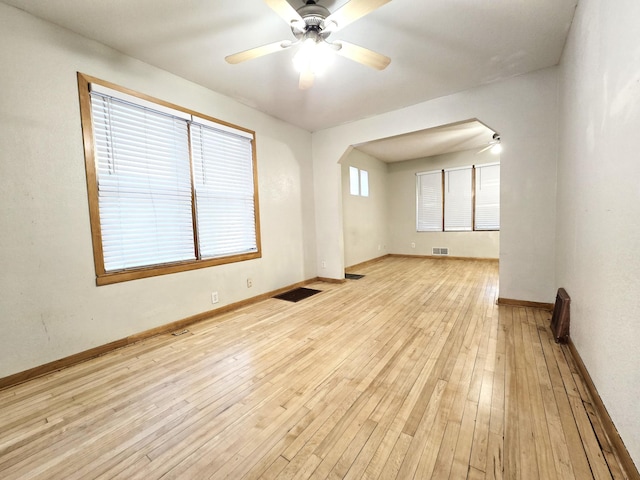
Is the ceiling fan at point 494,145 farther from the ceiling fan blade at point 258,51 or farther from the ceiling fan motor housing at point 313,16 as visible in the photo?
the ceiling fan blade at point 258,51

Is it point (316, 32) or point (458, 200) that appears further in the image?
point (458, 200)

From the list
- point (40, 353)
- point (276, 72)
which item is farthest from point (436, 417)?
point (276, 72)

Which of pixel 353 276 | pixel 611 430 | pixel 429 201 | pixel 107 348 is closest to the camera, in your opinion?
pixel 611 430

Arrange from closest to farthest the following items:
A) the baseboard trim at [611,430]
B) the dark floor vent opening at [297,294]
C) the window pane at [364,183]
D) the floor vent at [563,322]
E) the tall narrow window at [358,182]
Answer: the baseboard trim at [611,430], the floor vent at [563,322], the dark floor vent opening at [297,294], the tall narrow window at [358,182], the window pane at [364,183]

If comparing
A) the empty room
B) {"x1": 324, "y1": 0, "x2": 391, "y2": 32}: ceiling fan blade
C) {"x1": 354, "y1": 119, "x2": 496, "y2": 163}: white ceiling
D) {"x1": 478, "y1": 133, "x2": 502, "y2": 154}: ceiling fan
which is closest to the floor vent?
the empty room

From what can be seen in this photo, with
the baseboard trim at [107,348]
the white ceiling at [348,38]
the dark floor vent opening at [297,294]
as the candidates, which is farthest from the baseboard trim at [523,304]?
the baseboard trim at [107,348]

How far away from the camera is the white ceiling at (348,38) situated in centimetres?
191

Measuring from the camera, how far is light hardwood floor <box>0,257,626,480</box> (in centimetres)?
115

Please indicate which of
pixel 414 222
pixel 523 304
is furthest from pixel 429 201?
pixel 523 304

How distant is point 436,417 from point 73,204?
3105 millimetres

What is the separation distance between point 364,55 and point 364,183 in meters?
4.40

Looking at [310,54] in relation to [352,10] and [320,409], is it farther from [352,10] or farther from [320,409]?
[320,409]

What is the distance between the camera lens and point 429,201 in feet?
22.4

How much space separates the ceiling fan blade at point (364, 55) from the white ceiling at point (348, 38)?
11.0 inches
